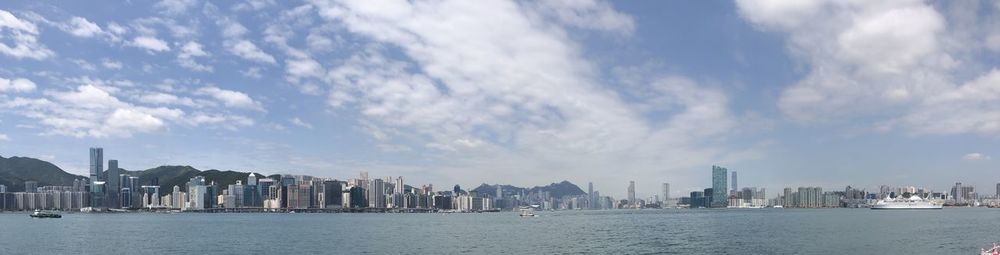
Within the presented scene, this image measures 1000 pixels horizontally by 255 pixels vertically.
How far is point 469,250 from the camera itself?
330 feet

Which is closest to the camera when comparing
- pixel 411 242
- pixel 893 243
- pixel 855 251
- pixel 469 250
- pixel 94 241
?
pixel 855 251

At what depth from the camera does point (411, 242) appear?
119 meters

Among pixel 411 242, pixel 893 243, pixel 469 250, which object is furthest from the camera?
pixel 411 242

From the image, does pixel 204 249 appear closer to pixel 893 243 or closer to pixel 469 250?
pixel 469 250

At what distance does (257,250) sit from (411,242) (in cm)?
2504

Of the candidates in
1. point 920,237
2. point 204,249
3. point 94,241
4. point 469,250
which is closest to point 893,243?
point 920,237

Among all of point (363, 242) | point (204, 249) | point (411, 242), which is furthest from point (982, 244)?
point (204, 249)

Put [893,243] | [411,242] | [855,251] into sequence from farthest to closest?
[411,242]
[893,243]
[855,251]

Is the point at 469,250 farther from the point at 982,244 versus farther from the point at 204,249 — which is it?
the point at 982,244

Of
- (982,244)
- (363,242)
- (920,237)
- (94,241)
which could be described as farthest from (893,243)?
(94,241)

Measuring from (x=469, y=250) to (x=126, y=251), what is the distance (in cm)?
4970

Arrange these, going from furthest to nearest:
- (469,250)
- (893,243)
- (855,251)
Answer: (893,243) → (469,250) → (855,251)

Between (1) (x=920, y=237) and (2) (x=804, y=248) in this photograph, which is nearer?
(2) (x=804, y=248)

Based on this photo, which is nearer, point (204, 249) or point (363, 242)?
point (204, 249)
